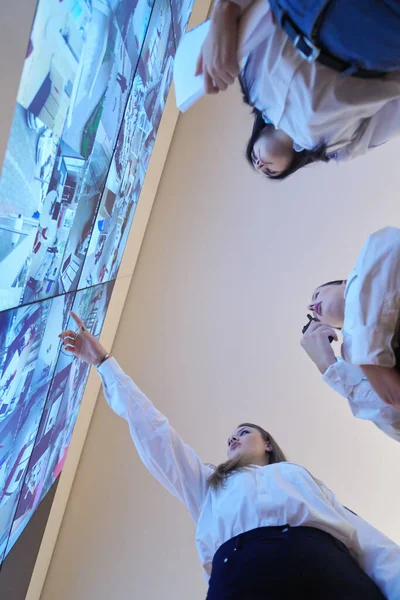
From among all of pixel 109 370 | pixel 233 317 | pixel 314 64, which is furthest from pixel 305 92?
pixel 233 317

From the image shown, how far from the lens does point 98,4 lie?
0.92 metres

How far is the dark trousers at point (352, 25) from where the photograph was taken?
707 millimetres

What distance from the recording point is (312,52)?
0.77 metres

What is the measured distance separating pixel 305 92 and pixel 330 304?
1.87 feet

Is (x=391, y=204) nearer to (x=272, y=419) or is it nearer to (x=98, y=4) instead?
(x=272, y=419)

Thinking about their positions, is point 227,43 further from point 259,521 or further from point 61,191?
point 259,521

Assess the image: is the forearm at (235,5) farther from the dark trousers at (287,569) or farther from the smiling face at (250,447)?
the smiling face at (250,447)

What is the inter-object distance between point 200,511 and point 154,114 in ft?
4.98

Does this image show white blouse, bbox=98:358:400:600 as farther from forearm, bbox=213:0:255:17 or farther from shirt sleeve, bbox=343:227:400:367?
forearm, bbox=213:0:255:17

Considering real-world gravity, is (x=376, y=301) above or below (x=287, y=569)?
above

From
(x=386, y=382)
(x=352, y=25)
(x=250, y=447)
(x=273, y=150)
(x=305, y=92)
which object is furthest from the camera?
(x=250, y=447)

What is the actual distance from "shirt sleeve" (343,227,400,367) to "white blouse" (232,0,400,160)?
10.1 inches

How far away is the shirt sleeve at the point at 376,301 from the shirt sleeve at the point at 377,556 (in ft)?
2.44

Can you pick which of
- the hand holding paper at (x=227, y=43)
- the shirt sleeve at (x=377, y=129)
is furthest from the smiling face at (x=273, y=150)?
the hand holding paper at (x=227, y=43)
